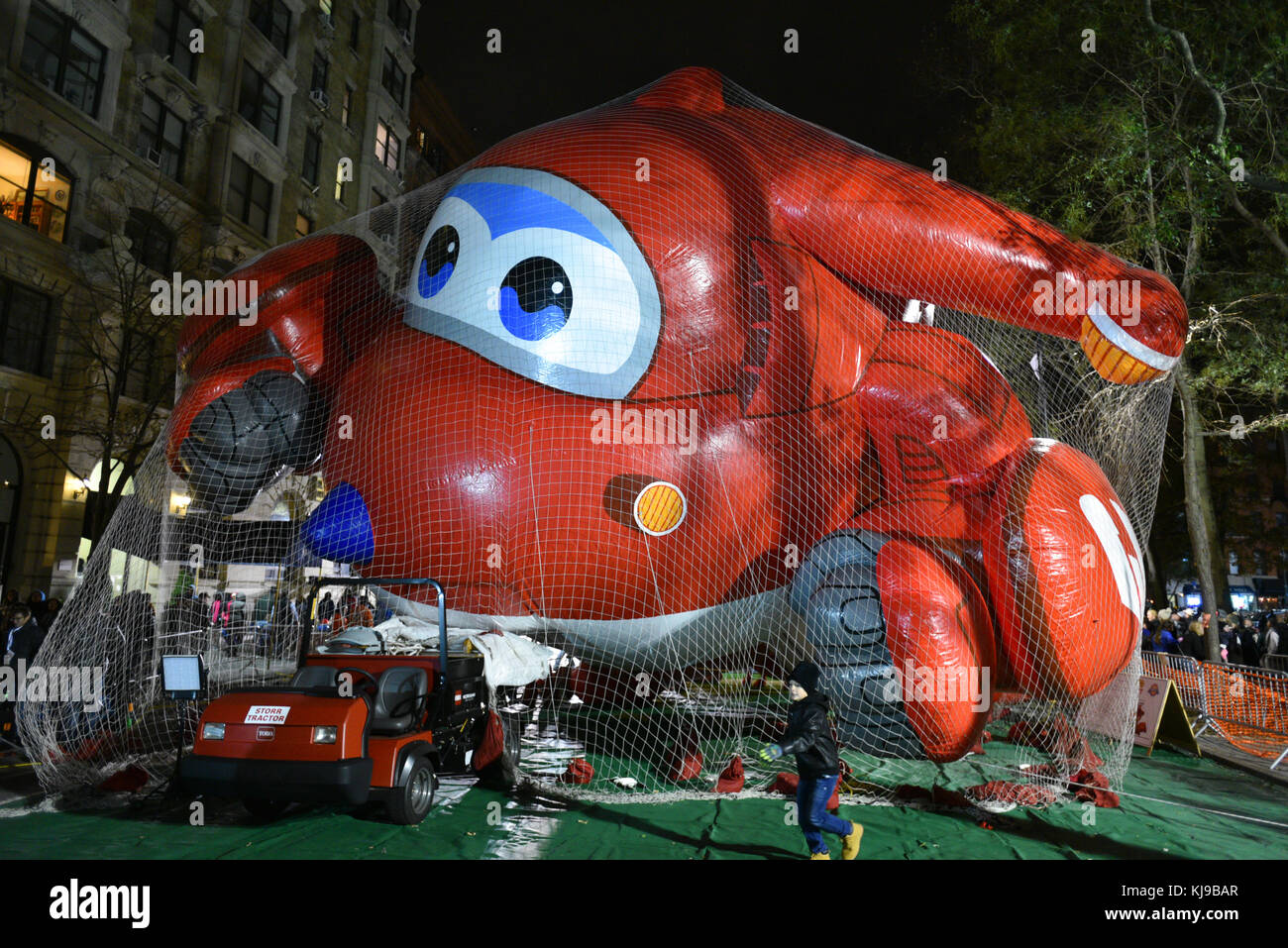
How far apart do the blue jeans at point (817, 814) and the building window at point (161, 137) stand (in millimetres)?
19869

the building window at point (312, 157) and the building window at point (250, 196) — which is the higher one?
the building window at point (312, 157)

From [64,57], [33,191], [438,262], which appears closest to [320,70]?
[64,57]

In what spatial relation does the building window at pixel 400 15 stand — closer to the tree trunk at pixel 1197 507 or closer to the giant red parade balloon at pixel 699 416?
the tree trunk at pixel 1197 507

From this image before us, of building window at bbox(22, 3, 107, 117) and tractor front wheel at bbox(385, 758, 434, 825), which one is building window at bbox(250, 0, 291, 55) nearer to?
building window at bbox(22, 3, 107, 117)

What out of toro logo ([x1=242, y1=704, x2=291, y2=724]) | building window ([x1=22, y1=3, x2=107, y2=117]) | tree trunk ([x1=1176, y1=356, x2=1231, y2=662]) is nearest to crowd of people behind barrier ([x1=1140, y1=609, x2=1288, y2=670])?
tree trunk ([x1=1176, y1=356, x2=1231, y2=662])

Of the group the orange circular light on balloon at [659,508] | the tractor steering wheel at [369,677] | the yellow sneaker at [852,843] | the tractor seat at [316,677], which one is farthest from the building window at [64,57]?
the yellow sneaker at [852,843]

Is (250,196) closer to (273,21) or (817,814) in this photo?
(273,21)

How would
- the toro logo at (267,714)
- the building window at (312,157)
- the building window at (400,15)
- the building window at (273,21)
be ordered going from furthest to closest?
1. the building window at (400,15)
2. the building window at (312,157)
3. the building window at (273,21)
4. the toro logo at (267,714)

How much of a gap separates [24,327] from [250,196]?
7981mm

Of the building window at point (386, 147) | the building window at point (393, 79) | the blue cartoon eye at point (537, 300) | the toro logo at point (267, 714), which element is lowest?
the toro logo at point (267, 714)

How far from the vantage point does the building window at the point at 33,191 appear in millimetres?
15500

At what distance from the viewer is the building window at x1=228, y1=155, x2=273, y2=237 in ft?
70.9

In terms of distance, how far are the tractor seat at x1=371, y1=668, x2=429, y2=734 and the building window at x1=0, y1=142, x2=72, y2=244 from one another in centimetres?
1495

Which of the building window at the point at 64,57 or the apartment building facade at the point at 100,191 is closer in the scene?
the apartment building facade at the point at 100,191
